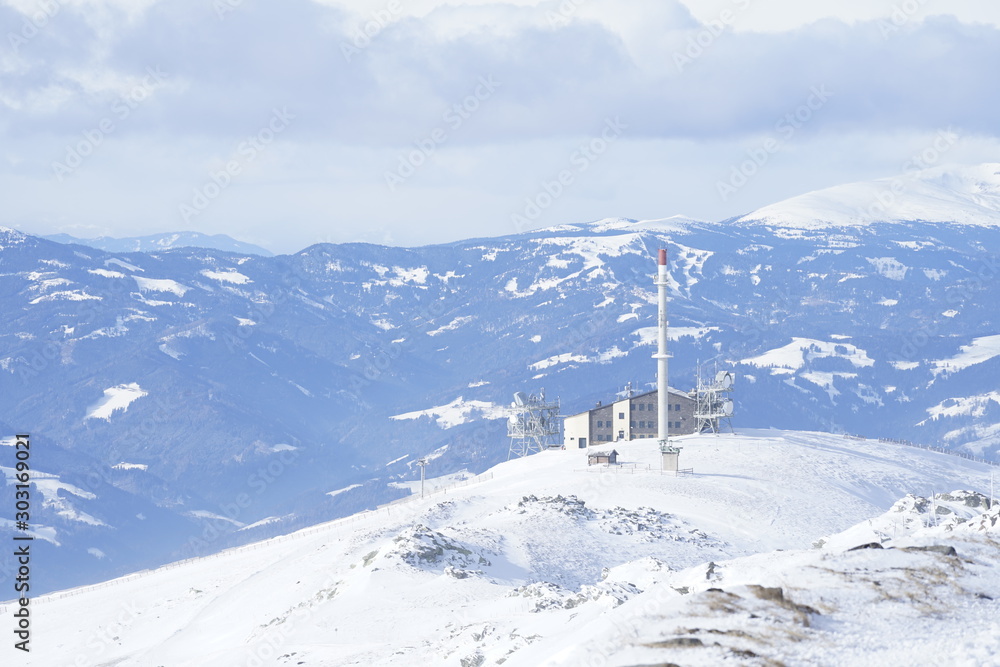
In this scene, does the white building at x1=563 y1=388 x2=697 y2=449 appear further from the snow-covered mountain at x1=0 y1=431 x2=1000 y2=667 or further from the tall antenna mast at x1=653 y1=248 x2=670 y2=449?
the snow-covered mountain at x1=0 y1=431 x2=1000 y2=667

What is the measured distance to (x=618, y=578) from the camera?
57.1 meters

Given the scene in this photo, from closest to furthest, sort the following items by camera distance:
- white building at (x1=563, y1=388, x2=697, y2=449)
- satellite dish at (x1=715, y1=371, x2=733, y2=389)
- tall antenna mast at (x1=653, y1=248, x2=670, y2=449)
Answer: tall antenna mast at (x1=653, y1=248, x2=670, y2=449), satellite dish at (x1=715, y1=371, x2=733, y2=389), white building at (x1=563, y1=388, x2=697, y2=449)

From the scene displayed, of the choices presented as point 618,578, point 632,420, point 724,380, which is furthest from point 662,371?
point 618,578

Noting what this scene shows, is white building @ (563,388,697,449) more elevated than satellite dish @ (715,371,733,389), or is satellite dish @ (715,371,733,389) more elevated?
satellite dish @ (715,371,733,389)

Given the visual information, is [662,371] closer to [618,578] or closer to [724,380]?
[724,380]

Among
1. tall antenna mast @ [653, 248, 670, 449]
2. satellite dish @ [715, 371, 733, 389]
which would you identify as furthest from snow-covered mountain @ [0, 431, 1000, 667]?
satellite dish @ [715, 371, 733, 389]

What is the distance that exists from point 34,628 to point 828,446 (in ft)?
250

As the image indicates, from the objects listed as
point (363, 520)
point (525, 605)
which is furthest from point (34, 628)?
point (525, 605)

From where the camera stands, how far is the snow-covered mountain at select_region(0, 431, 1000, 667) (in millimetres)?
31578

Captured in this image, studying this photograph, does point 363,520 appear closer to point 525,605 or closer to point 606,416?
point 606,416

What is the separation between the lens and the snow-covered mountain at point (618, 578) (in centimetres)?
3158

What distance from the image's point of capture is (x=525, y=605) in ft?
187

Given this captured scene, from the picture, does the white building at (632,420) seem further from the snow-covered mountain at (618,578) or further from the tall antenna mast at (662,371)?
the snow-covered mountain at (618,578)

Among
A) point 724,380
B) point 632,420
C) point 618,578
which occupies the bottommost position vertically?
point 632,420
